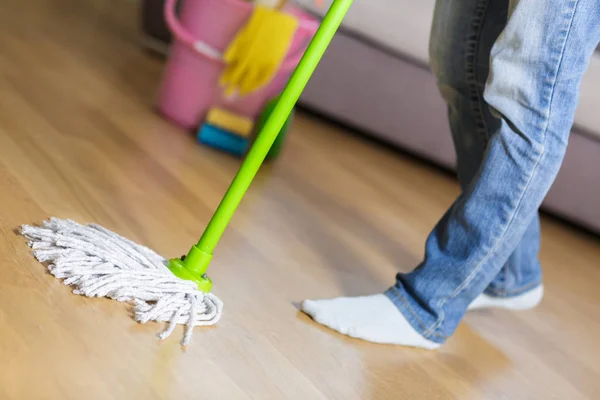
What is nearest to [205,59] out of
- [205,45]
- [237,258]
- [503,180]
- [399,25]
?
[205,45]

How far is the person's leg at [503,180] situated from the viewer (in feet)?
3.14

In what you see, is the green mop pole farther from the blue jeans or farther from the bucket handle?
the bucket handle

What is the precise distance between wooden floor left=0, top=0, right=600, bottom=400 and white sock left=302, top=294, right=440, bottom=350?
2cm

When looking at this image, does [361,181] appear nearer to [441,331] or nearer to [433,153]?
[433,153]

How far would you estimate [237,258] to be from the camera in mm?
1225

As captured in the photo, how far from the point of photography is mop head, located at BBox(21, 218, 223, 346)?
942mm

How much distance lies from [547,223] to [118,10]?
1.85m

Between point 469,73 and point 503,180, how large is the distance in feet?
0.66

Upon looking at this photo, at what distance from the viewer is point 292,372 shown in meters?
0.96

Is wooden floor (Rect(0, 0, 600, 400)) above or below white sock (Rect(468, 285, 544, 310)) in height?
below

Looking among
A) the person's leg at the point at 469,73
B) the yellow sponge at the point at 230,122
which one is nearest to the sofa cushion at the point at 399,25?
the yellow sponge at the point at 230,122

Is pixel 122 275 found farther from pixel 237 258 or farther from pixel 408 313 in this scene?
pixel 408 313

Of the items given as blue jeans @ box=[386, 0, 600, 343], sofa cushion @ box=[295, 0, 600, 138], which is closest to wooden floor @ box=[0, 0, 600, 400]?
blue jeans @ box=[386, 0, 600, 343]

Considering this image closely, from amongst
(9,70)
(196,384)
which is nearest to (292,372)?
(196,384)
